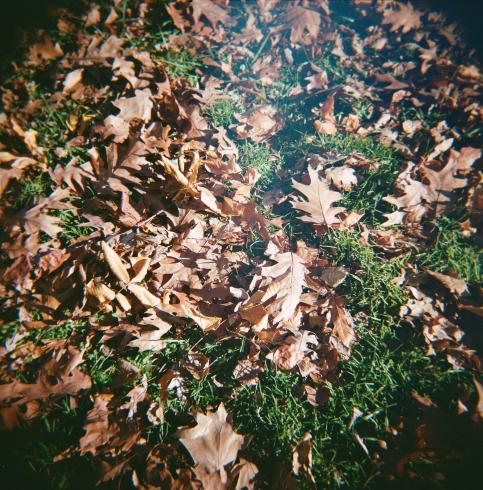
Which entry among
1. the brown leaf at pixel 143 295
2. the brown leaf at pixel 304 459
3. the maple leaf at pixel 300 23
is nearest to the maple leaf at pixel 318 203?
the brown leaf at pixel 143 295

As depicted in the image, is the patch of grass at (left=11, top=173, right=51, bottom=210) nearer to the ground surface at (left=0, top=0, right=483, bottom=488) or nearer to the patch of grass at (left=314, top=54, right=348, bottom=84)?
the ground surface at (left=0, top=0, right=483, bottom=488)

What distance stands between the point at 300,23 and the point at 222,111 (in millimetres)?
1916

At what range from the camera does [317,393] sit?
185 cm

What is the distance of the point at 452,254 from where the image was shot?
246 centimetres

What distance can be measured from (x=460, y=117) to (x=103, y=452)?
14.8 ft

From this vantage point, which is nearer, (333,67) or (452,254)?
(452,254)

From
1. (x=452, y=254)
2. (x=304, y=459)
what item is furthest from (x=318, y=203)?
(x=304, y=459)

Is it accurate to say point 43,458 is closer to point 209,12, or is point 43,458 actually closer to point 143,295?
point 143,295

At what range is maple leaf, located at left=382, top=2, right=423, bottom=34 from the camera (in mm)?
3719

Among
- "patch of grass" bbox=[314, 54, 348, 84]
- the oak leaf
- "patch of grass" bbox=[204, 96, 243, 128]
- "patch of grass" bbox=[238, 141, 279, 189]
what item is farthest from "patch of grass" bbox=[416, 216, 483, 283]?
"patch of grass" bbox=[204, 96, 243, 128]

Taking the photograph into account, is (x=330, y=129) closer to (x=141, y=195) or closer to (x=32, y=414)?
(x=141, y=195)

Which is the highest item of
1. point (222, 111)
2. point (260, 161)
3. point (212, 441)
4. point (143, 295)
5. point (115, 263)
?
point (222, 111)

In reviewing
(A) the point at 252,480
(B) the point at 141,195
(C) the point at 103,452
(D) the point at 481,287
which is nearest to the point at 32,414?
(C) the point at 103,452

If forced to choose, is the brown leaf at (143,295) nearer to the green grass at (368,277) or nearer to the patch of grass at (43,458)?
the patch of grass at (43,458)
